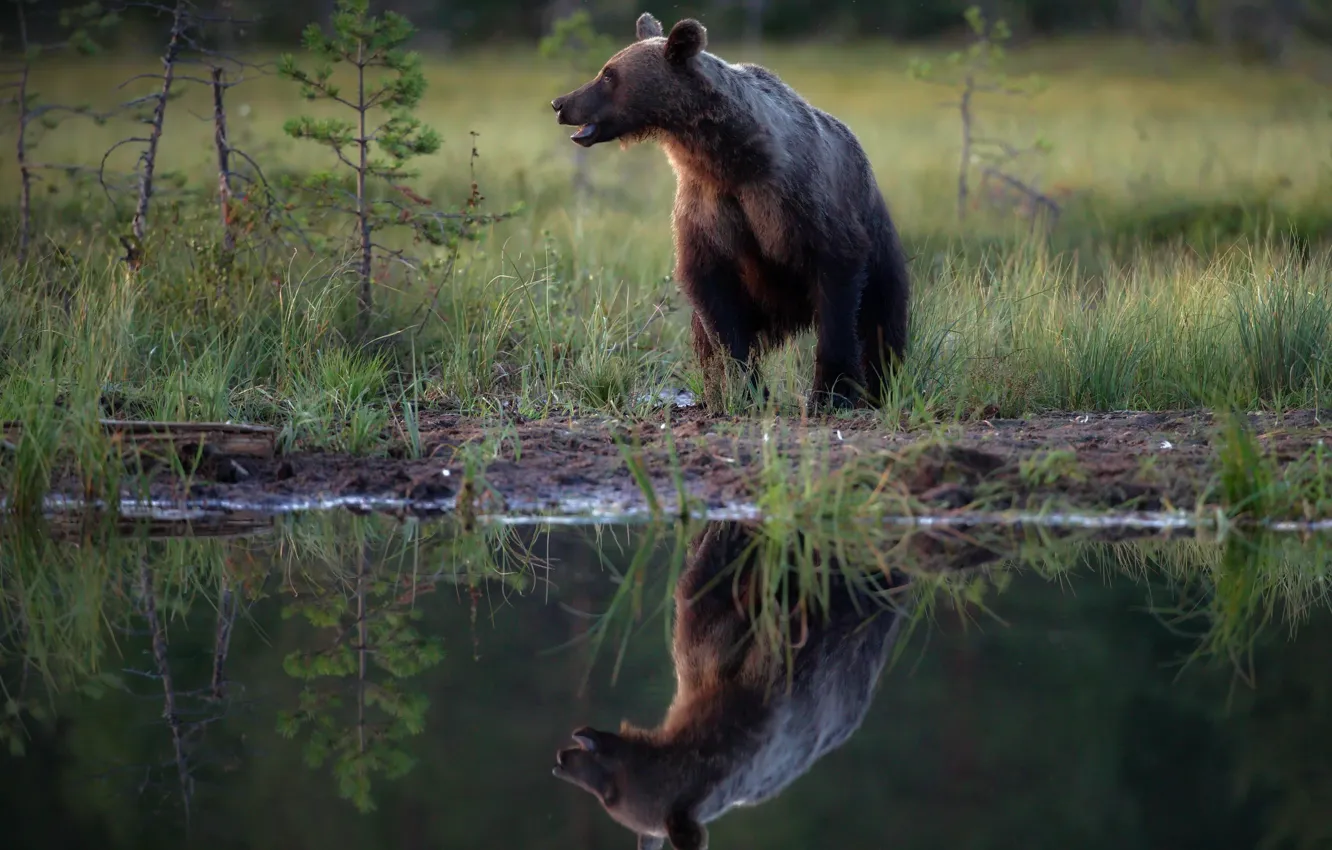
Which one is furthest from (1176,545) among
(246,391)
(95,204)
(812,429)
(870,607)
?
(95,204)

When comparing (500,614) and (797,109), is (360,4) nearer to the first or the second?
(797,109)

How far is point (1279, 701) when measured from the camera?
13.8 ft

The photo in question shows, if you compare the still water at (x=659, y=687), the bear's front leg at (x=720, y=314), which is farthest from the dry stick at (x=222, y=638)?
the bear's front leg at (x=720, y=314)

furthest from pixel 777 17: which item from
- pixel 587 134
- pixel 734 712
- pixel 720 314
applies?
pixel 734 712

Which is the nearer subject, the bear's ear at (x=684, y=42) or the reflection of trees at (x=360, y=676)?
the reflection of trees at (x=360, y=676)

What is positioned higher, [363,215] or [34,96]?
[34,96]

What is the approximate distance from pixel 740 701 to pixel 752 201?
11.7 ft

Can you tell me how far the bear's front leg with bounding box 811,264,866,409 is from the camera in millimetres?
7453

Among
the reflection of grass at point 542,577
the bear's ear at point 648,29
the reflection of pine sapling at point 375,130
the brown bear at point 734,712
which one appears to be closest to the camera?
the brown bear at point 734,712

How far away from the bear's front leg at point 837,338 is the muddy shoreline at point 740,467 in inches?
19.1

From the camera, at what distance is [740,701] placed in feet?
13.8

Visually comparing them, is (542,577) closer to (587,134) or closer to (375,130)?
(587,134)

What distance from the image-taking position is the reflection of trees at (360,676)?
3.82m

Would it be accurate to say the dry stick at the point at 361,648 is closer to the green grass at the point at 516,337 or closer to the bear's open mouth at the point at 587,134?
the green grass at the point at 516,337
